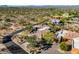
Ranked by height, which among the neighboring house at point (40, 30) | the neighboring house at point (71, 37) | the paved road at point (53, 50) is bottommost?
the paved road at point (53, 50)

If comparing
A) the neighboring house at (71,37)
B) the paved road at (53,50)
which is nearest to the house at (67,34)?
the neighboring house at (71,37)

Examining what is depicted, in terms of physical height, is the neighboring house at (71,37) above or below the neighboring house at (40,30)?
below

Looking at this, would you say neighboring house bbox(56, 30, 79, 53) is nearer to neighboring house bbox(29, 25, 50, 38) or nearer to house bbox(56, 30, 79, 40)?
house bbox(56, 30, 79, 40)

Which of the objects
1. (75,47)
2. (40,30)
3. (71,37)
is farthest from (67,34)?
(40,30)

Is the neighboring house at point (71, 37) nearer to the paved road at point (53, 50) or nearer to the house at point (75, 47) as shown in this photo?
the house at point (75, 47)

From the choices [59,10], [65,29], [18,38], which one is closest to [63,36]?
[65,29]

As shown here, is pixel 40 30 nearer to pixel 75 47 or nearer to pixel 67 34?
pixel 67 34

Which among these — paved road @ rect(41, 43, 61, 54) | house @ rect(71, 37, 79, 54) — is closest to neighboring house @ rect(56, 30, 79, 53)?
house @ rect(71, 37, 79, 54)

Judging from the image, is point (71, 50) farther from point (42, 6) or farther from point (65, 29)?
point (42, 6)

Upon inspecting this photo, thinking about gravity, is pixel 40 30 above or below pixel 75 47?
above

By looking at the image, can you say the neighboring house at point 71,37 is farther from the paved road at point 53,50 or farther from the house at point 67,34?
the paved road at point 53,50

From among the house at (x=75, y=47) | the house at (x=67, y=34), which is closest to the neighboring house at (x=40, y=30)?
the house at (x=67, y=34)

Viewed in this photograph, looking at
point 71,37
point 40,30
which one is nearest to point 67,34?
point 71,37
